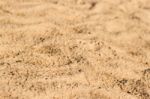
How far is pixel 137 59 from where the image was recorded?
2.22 metres

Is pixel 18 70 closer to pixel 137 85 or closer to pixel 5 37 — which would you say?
pixel 5 37

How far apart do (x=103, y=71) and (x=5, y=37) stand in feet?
2.38

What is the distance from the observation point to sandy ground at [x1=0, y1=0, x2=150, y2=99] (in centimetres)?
179

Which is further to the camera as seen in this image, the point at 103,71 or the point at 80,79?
the point at 103,71

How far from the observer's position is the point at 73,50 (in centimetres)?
214

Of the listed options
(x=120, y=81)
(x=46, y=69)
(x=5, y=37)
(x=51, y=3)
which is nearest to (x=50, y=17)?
(x=51, y=3)

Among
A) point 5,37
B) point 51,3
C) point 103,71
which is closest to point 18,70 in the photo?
point 5,37

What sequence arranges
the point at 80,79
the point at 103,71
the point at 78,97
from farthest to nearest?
the point at 103,71, the point at 80,79, the point at 78,97

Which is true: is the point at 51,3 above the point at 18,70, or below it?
above

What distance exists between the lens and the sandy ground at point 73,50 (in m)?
1.79

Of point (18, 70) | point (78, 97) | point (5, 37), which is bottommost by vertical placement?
point (78, 97)

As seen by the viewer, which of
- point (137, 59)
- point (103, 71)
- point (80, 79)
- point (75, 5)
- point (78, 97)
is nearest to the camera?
point (78, 97)

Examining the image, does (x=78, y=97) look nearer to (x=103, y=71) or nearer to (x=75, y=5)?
(x=103, y=71)

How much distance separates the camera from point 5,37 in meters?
2.11
